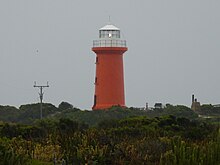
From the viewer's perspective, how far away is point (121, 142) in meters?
19.5

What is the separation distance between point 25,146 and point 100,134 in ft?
7.15

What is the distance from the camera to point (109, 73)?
53.6 m

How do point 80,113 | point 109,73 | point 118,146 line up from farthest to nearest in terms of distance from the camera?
point 109,73
point 80,113
point 118,146

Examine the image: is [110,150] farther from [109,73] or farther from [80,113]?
[109,73]

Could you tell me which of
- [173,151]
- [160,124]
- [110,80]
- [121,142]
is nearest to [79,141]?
[121,142]

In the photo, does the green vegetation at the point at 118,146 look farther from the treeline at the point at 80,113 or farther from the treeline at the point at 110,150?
the treeline at the point at 80,113

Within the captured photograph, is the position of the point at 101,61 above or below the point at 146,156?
above

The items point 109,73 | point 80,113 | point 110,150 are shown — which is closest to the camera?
point 110,150

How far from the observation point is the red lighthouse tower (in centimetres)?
5344

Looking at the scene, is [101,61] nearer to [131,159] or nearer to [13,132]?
[13,132]

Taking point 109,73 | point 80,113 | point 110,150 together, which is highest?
point 109,73

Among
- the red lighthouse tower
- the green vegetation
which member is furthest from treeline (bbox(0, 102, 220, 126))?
the green vegetation

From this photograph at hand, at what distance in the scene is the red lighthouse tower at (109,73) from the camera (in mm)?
53438

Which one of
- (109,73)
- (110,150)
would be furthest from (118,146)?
(109,73)
